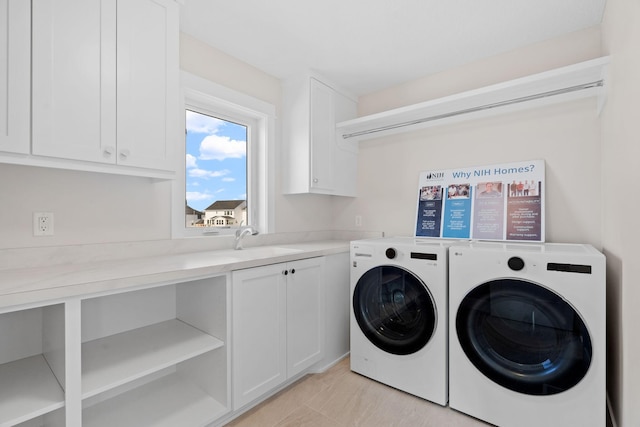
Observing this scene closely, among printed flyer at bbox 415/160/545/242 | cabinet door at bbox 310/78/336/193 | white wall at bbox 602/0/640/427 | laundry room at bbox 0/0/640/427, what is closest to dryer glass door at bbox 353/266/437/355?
laundry room at bbox 0/0/640/427

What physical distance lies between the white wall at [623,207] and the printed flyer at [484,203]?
0.41 m

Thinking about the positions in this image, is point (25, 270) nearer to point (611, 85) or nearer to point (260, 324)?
point (260, 324)

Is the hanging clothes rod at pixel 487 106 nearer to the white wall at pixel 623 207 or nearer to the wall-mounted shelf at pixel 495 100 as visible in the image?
the wall-mounted shelf at pixel 495 100

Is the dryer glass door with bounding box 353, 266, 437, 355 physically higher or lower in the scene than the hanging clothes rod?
lower

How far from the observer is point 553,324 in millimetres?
1537

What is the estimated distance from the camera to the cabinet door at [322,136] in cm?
263

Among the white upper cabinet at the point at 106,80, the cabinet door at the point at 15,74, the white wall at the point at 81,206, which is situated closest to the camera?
the cabinet door at the point at 15,74

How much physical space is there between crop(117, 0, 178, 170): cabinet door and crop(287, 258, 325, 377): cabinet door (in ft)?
3.47

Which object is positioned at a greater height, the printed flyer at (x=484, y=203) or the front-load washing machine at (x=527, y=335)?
the printed flyer at (x=484, y=203)

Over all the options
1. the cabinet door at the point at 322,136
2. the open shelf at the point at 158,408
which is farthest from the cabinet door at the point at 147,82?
the open shelf at the point at 158,408

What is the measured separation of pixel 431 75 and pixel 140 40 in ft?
7.29

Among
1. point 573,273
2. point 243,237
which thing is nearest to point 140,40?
point 243,237

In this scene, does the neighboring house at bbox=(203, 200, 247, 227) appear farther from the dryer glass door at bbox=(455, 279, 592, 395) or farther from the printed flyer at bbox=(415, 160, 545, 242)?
the dryer glass door at bbox=(455, 279, 592, 395)

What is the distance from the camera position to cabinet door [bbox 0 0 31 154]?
3.96ft
